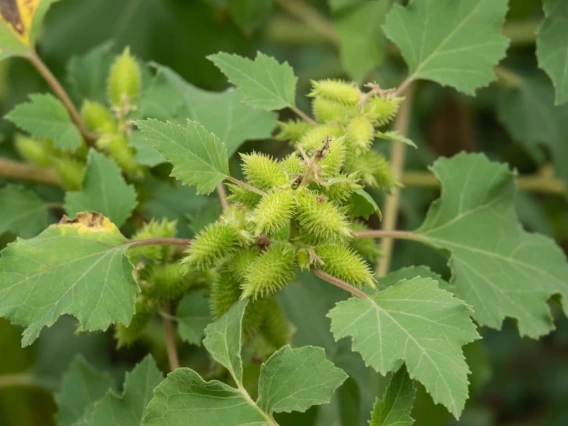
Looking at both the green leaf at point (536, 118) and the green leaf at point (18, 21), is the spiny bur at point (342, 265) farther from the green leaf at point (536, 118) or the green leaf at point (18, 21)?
the green leaf at point (536, 118)

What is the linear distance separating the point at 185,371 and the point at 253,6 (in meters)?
0.86

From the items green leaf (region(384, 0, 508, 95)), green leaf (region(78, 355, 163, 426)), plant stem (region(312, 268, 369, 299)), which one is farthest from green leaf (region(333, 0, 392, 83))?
green leaf (region(78, 355, 163, 426))

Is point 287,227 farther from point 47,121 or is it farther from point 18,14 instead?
point 18,14

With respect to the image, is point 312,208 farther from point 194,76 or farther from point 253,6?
point 194,76

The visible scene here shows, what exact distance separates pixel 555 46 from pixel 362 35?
32 cm

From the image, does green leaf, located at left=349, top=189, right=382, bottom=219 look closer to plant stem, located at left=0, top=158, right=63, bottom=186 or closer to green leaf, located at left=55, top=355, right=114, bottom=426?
green leaf, located at left=55, top=355, right=114, bottom=426

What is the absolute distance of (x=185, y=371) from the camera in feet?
2.78

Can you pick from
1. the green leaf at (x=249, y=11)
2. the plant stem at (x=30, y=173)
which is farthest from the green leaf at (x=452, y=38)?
the plant stem at (x=30, y=173)

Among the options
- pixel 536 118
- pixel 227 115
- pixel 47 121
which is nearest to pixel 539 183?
pixel 536 118

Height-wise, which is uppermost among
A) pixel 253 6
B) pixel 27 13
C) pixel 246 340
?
pixel 27 13

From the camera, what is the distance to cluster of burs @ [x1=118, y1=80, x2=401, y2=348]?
2.84ft

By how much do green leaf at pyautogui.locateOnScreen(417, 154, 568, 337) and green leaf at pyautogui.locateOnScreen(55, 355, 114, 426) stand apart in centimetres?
55

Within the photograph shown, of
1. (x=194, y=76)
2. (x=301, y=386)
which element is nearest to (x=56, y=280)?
(x=301, y=386)

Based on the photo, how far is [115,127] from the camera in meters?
1.22
